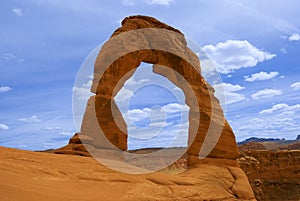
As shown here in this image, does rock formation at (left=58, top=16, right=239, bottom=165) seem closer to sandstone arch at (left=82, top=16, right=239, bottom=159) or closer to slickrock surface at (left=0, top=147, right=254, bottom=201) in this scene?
sandstone arch at (left=82, top=16, right=239, bottom=159)

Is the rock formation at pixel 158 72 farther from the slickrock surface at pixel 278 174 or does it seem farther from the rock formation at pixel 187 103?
the slickrock surface at pixel 278 174

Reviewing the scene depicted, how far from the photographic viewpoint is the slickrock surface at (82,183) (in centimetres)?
571

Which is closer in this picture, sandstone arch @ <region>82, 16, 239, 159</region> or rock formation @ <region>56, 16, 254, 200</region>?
rock formation @ <region>56, 16, 254, 200</region>

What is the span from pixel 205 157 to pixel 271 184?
1955 cm

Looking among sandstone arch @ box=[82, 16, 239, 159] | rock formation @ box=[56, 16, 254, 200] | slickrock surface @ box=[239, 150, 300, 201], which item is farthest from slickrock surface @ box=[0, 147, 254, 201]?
slickrock surface @ box=[239, 150, 300, 201]

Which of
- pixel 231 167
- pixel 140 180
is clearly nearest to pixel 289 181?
pixel 231 167

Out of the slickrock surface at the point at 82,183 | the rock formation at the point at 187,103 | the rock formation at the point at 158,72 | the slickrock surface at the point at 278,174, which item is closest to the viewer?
the slickrock surface at the point at 82,183

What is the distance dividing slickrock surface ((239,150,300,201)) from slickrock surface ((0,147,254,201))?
19710 millimetres

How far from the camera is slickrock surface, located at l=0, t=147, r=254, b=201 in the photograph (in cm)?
571

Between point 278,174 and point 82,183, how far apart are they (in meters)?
26.0

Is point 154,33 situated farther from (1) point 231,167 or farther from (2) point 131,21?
(1) point 231,167

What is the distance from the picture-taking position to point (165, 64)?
42.8 feet

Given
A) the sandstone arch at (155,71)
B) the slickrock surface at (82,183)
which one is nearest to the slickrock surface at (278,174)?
the sandstone arch at (155,71)

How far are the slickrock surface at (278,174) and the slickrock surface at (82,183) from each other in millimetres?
19710
